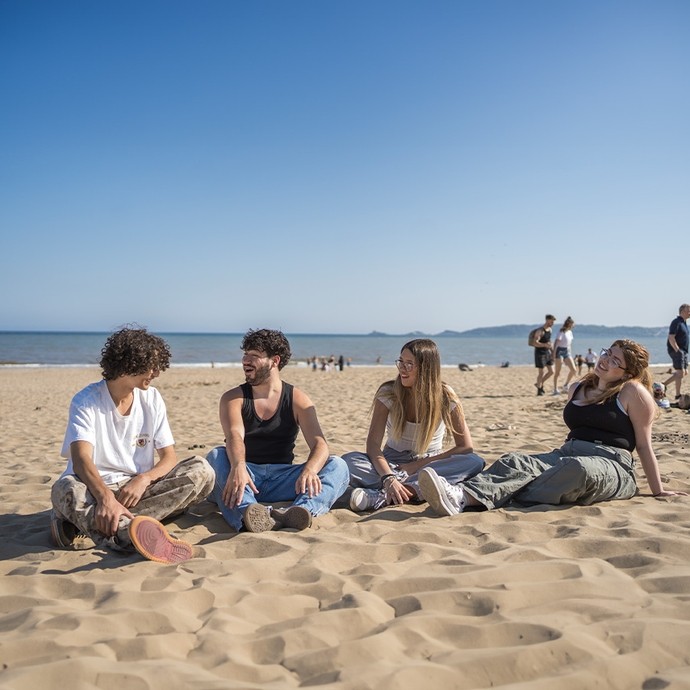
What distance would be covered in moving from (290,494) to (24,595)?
1.93m

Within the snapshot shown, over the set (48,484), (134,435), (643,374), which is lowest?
(48,484)

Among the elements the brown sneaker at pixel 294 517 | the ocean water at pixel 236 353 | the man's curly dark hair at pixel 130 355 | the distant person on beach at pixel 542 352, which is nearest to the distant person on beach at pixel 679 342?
the distant person on beach at pixel 542 352

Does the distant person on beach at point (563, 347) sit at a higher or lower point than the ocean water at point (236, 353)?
higher

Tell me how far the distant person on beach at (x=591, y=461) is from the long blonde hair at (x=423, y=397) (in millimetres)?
509

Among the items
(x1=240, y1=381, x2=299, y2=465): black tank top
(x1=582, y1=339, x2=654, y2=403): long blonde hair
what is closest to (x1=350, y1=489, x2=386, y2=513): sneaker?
(x1=240, y1=381, x2=299, y2=465): black tank top

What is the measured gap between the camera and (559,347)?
13508 millimetres

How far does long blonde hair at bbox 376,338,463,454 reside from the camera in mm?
4629

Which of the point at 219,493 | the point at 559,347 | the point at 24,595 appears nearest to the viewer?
the point at 24,595

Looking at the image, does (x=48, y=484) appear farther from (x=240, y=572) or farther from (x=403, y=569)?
(x=403, y=569)

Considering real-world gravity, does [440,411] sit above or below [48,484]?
above

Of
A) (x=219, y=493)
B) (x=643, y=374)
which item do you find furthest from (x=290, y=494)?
(x=643, y=374)

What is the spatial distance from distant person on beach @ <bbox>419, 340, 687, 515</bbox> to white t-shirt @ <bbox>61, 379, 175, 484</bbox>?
5.84ft

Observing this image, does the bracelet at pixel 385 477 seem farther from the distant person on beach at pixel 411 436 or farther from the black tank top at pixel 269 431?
the black tank top at pixel 269 431

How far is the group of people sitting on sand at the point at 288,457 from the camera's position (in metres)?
3.70
